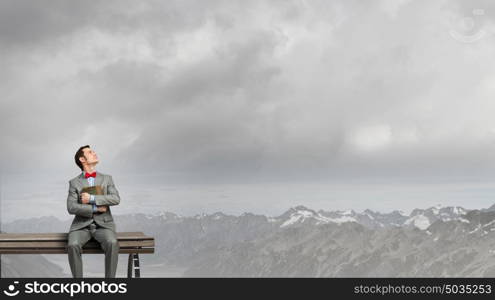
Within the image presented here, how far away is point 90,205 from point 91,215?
5.9 inches

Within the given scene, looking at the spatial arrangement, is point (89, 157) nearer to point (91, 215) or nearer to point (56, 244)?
point (91, 215)

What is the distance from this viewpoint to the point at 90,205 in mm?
11289

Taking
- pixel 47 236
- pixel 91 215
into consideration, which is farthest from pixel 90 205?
pixel 47 236

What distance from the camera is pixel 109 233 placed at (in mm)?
11312

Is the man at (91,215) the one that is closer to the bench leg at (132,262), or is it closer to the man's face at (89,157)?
the man's face at (89,157)

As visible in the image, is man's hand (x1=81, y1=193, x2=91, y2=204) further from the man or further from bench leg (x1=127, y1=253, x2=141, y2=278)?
bench leg (x1=127, y1=253, x2=141, y2=278)

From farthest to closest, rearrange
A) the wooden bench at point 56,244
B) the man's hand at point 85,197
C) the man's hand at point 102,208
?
the wooden bench at point 56,244 < the man's hand at point 102,208 < the man's hand at point 85,197

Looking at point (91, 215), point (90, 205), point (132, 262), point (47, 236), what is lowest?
point (132, 262)

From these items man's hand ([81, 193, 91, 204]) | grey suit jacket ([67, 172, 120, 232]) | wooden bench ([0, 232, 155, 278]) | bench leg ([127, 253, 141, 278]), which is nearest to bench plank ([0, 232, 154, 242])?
wooden bench ([0, 232, 155, 278])

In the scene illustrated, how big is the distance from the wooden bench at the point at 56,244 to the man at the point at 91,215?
336 mm

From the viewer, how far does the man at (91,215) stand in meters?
11.2

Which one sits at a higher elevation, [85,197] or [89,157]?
[89,157]

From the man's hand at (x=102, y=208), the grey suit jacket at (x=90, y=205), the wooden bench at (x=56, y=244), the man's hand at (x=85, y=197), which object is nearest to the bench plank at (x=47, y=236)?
the wooden bench at (x=56, y=244)

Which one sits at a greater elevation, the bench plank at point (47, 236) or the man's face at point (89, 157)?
the man's face at point (89, 157)
